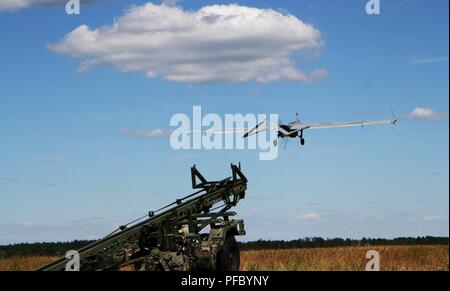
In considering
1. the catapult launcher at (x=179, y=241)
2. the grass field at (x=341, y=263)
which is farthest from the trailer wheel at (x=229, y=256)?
the grass field at (x=341, y=263)

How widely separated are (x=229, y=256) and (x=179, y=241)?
2114 millimetres

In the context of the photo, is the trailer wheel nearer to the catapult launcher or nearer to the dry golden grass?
the catapult launcher

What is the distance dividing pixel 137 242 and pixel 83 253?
2.16 m

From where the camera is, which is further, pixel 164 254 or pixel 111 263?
pixel 164 254

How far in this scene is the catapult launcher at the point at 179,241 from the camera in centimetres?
1775

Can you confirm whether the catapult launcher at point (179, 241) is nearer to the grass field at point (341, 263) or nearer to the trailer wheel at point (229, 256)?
the trailer wheel at point (229, 256)

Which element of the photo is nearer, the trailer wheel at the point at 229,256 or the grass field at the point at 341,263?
the trailer wheel at the point at 229,256

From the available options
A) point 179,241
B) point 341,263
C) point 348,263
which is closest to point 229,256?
point 179,241

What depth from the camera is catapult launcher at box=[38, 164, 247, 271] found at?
A: 17750 mm

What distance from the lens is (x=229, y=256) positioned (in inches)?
837

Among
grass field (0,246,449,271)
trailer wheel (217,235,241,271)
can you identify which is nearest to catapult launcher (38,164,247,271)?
trailer wheel (217,235,241,271)
